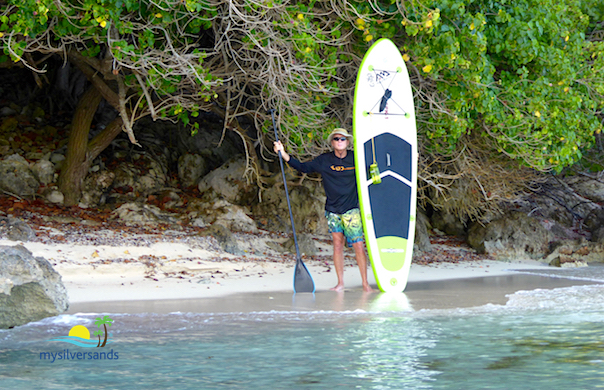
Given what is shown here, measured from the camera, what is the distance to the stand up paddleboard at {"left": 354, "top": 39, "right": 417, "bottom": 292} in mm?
6070

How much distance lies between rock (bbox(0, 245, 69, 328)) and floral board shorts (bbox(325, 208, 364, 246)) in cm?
265

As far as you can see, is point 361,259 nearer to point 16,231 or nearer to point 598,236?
point 16,231

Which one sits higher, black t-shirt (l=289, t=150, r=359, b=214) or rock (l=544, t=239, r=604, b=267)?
black t-shirt (l=289, t=150, r=359, b=214)

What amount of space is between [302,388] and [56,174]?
26.4ft

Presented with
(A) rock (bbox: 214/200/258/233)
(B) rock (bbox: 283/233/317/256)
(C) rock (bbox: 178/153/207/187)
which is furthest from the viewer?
(C) rock (bbox: 178/153/207/187)

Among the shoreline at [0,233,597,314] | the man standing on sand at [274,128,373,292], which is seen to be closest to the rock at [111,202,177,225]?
the shoreline at [0,233,597,314]

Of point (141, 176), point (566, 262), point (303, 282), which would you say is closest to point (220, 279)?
point (303, 282)

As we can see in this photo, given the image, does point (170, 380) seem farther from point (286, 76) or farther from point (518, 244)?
point (518, 244)

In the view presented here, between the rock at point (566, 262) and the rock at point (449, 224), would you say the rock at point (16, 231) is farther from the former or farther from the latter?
the rock at point (449, 224)

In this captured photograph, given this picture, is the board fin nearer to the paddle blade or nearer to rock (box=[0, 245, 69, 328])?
the paddle blade

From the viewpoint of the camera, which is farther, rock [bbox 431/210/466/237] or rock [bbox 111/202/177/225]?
rock [bbox 431/210/466/237]

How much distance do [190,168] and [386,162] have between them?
18.5ft
